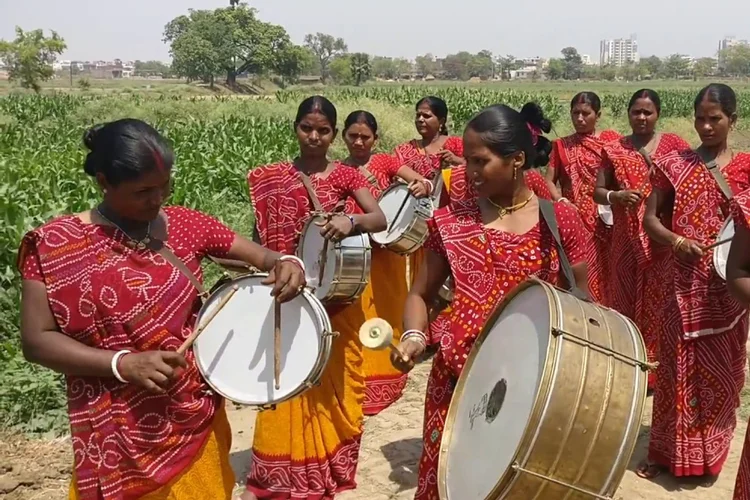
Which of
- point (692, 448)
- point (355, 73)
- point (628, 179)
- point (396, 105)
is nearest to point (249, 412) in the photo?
point (692, 448)

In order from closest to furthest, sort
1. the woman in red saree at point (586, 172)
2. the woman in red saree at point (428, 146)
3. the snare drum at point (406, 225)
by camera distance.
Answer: the snare drum at point (406, 225) < the woman in red saree at point (428, 146) < the woman in red saree at point (586, 172)

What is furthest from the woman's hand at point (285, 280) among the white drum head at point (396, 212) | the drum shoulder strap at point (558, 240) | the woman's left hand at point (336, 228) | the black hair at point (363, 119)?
the black hair at point (363, 119)

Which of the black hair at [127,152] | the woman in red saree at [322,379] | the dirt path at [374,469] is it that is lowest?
the dirt path at [374,469]

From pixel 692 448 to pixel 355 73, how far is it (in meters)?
84.4

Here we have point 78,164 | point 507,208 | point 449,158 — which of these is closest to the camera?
point 507,208

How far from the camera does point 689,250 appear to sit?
161 inches

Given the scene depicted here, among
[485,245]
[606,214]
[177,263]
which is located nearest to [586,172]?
[606,214]

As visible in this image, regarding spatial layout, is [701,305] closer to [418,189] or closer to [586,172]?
[418,189]

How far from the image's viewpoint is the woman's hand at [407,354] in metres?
2.80

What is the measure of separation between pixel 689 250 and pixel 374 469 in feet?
7.56

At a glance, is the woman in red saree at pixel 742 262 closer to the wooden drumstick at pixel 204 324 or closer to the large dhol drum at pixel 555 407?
the large dhol drum at pixel 555 407

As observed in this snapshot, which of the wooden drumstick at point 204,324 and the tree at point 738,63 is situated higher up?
the tree at point 738,63

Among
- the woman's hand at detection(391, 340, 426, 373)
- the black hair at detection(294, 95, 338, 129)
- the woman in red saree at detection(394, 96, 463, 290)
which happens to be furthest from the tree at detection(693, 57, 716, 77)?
the woman's hand at detection(391, 340, 426, 373)

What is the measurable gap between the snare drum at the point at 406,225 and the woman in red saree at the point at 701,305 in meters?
1.77
